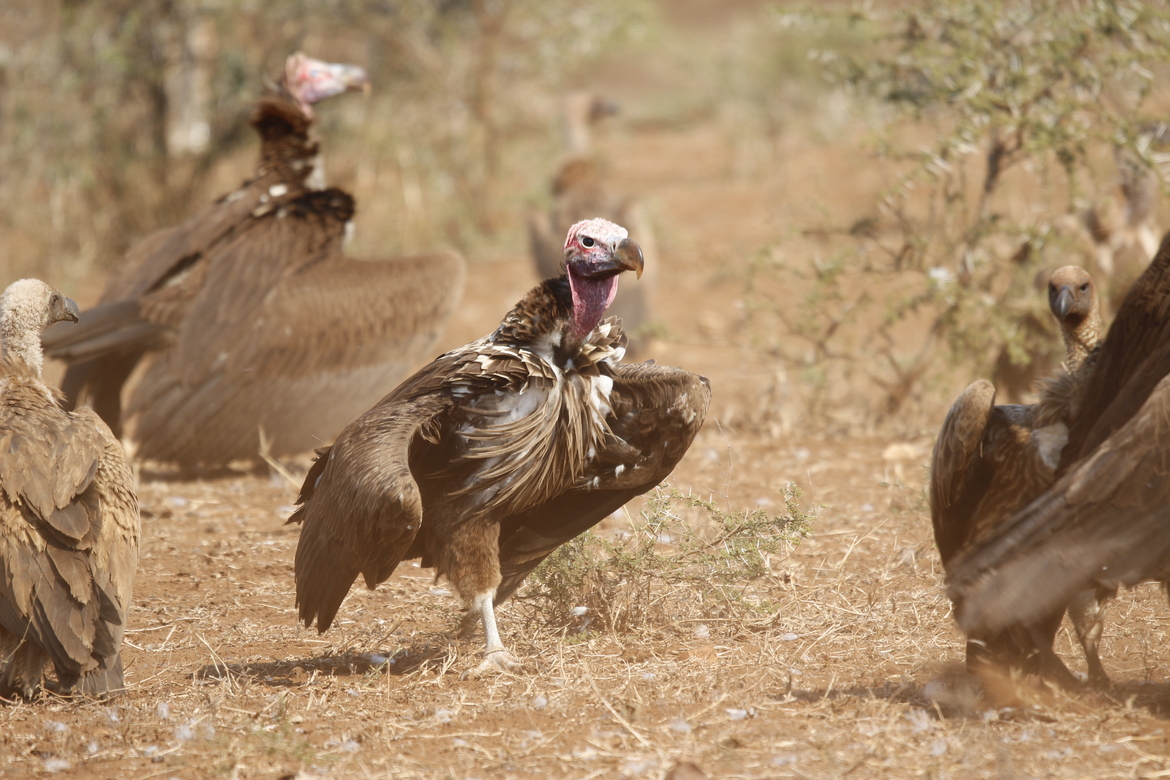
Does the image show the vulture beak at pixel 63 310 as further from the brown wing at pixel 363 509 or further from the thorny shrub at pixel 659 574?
the thorny shrub at pixel 659 574

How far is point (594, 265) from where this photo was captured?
3777 mm

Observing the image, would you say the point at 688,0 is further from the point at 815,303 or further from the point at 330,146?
the point at 815,303

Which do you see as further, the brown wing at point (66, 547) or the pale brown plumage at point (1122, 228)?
the pale brown plumage at point (1122, 228)

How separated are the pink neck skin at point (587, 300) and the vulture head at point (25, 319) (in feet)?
5.62

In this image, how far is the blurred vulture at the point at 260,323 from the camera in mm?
6238

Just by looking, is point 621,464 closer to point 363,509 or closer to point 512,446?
point 512,446

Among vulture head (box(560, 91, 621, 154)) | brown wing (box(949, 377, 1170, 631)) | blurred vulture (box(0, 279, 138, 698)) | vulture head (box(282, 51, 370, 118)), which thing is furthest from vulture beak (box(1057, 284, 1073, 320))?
vulture head (box(560, 91, 621, 154))

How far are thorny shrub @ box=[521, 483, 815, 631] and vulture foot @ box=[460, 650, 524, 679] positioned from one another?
428 millimetres

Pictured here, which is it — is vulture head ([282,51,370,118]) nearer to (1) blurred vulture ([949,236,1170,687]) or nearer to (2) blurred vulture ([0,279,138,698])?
(2) blurred vulture ([0,279,138,698])

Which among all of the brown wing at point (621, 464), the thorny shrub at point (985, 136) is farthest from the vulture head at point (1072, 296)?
the thorny shrub at point (985, 136)

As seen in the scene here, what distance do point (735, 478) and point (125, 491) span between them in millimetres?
2867

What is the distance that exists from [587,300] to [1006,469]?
129cm

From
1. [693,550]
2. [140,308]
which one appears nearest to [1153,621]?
[693,550]

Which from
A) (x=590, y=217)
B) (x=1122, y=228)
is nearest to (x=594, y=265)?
(x=590, y=217)
